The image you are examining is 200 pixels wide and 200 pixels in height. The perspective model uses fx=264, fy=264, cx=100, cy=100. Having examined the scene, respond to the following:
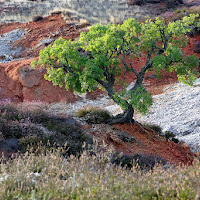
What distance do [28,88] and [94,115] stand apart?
7496 millimetres

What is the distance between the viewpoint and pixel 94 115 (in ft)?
34.2

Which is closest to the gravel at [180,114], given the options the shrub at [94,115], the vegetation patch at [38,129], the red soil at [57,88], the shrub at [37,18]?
the red soil at [57,88]

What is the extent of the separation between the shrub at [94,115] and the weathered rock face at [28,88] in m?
5.54

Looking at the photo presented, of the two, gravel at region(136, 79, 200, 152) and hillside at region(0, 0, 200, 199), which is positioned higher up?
hillside at region(0, 0, 200, 199)

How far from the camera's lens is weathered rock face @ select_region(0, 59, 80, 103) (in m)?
16.3

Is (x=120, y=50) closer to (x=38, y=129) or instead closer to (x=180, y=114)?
(x=38, y=129)

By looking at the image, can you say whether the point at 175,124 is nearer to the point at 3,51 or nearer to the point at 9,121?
the point at 9,121

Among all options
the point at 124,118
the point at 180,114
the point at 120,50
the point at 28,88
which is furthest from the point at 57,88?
the point at 120,50

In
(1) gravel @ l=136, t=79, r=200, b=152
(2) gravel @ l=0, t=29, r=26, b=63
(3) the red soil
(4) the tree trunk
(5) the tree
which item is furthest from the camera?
(2) gravel @ l=0, t=29, r=26, b=63

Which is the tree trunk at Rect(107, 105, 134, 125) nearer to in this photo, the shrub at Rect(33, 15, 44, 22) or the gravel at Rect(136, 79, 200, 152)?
the gravel at Rect(136, 79, 200, 152)

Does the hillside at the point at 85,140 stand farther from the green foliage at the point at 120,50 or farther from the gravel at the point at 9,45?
the green foliage at the point at 120,50

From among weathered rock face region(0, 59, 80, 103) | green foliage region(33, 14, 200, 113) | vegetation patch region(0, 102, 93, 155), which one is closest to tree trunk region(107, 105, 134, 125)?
green foliage region(33, 14, 200, 113)

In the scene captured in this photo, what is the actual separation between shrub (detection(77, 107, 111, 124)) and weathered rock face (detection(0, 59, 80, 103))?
218 inches

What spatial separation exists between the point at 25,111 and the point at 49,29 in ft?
64.6
